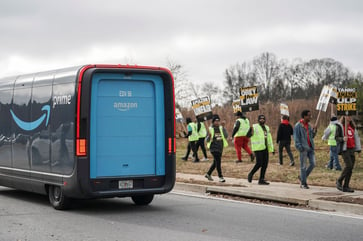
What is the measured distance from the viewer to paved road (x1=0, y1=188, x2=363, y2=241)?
924 centimetres

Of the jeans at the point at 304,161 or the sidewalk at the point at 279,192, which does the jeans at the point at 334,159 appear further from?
the jeans at the point at 304,161

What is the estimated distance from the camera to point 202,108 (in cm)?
A: 2581

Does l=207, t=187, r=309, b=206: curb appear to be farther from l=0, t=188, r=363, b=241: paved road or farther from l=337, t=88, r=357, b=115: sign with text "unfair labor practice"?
l=337, t=88, r=357, b=115: sign with text "unfair labor practice"

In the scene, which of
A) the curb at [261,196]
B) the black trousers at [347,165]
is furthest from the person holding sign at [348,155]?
the curb at [261,196]

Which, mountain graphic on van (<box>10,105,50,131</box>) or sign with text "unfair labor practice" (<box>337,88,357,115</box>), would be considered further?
sign with text "unfair labor practice" (<box>337,88,357,115</box>)

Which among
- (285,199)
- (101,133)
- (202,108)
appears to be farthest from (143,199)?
(202,108)

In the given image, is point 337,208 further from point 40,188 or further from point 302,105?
point 302,105

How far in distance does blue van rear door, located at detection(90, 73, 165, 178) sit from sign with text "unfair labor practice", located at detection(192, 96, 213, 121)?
531 inches

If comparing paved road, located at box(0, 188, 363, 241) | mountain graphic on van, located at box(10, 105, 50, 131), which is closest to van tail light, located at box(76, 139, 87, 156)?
paved road, located at box(0, 188, 363, 241)

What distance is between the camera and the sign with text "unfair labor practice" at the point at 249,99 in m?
22.2

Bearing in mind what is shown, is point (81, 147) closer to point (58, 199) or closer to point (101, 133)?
point (101, 133)

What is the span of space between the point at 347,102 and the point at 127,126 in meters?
9.62

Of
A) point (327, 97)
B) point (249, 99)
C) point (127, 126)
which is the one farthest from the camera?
point (249, 99)

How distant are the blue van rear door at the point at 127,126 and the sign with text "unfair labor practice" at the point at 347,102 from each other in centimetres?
886
